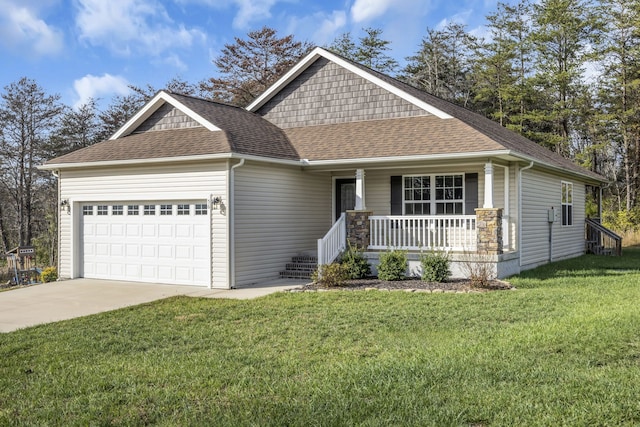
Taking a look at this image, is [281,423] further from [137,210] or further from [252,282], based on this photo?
[137,210]

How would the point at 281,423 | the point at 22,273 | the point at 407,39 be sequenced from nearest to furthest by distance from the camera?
1. the point at 281,423
2. the point at 22,273
3. the point at 407,39

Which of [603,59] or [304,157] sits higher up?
[603,59]

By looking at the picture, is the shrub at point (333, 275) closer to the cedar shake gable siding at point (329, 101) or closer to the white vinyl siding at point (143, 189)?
the white vinyl siding at point (143, 189)

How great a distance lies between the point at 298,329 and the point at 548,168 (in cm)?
1088

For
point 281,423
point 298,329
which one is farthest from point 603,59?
point 281,423

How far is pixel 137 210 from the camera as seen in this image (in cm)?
1383

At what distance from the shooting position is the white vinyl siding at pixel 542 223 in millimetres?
14820

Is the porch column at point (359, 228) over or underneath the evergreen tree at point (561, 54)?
underneath

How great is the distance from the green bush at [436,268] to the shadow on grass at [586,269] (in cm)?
162

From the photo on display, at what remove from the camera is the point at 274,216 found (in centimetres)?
1379

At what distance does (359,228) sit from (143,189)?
5.36 meters

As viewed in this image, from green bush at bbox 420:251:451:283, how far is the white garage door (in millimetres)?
4896

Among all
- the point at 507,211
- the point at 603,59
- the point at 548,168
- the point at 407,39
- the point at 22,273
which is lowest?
the point at 22,273

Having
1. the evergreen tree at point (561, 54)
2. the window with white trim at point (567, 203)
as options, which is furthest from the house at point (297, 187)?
the evergreen tree at point (561, 54)
